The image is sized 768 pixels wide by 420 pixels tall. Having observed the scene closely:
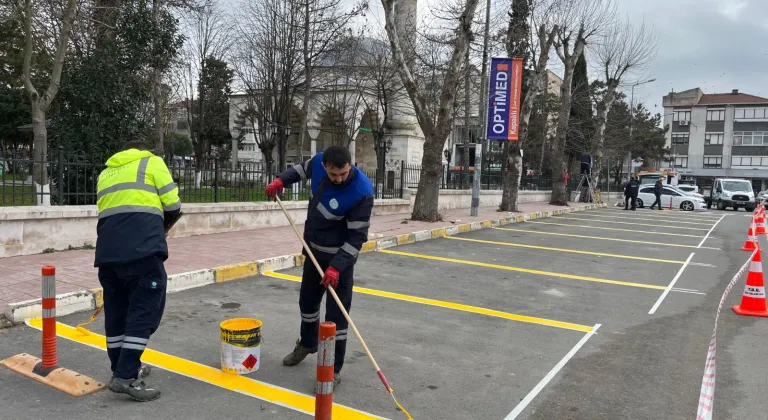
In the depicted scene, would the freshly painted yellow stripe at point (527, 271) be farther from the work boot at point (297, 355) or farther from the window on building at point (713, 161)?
the window on building at point (713, 161)

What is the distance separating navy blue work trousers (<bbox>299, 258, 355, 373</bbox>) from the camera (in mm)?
4152

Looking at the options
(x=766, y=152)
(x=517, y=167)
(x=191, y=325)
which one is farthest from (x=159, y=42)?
(x=766, y=152)

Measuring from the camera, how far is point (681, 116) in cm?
7556

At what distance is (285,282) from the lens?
772 centimetres

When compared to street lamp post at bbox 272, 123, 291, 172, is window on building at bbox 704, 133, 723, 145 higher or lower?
higher

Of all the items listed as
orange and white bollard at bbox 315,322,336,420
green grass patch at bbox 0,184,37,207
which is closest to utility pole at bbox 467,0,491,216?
green grass patch at bbox 0,184,37,207

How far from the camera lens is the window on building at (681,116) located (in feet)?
246

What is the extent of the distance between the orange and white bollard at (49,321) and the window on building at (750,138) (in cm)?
8086

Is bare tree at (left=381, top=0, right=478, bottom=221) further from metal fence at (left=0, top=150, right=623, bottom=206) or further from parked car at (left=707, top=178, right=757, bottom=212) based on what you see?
parked car at (left=707, top=178, right=757, bottom=212)

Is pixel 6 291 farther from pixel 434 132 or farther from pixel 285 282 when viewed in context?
pixel 434 132

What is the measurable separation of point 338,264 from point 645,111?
221 feet

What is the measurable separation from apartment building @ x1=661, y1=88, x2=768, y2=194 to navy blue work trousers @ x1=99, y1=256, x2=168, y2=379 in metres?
72.8

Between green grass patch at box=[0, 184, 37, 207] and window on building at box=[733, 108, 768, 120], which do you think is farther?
window on building at box=[733, 108, 768, 120]

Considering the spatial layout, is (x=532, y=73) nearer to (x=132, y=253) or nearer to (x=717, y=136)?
(x=132, y=253)
